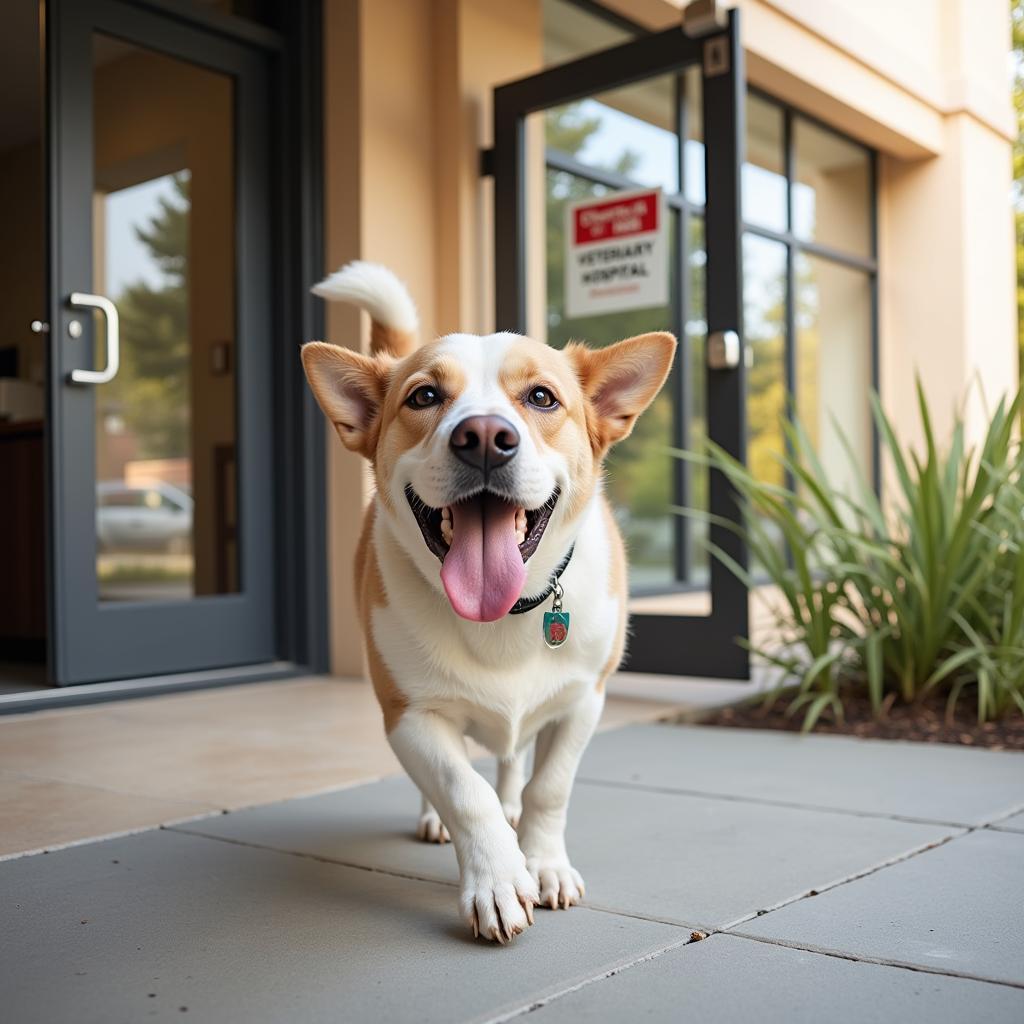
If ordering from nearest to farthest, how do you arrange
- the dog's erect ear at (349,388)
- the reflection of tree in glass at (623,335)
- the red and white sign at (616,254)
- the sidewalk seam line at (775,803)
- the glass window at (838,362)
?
the dog's erect ear at (349,388) < the sidewalk seam line at (775,803) < the red and white sign at (616,254) < the reflection of tree in glass at (623,335) < the glass window at (838,362)

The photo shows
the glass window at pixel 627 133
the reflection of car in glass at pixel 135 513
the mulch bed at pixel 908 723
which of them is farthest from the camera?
the reflection of car in glass at pixel 135 513

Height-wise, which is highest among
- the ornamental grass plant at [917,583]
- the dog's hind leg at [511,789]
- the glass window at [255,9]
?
the glass window at [255,9]

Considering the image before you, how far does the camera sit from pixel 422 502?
6.37ft

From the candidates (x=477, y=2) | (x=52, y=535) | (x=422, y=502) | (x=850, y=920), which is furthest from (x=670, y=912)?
(x=477, y=2)

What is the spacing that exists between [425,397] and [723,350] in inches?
101

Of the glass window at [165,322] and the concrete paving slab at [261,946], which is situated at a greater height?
the glass window at [165,322]

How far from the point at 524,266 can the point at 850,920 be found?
379 centimetres

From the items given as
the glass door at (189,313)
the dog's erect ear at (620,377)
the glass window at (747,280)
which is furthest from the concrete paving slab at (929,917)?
the glass window at (747,280)

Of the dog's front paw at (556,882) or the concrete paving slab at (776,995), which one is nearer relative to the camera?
the concrete paving slab at (776,995)

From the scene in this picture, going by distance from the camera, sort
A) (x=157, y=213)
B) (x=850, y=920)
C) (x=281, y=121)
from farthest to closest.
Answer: (x=157, y=213) → (x=281, y=121) → (x=850, y=920)

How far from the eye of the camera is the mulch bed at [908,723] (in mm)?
3551

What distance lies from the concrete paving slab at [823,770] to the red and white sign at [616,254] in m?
2.04

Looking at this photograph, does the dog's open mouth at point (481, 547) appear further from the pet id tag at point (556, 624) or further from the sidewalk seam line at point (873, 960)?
the sidewalk seam line at point (873, 960)

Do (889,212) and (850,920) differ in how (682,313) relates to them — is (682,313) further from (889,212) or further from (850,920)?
(850,920)
